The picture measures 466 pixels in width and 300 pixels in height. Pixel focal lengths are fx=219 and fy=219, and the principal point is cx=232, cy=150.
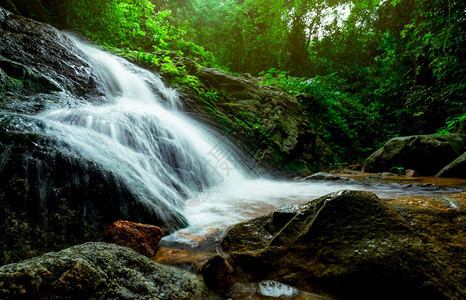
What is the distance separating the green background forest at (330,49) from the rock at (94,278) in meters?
6.62

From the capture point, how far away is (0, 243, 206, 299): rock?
88 centimetres

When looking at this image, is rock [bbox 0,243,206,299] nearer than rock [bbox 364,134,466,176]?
Yes

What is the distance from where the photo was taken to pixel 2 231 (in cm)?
154

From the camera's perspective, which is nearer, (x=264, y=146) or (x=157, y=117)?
(x=157, y=117)

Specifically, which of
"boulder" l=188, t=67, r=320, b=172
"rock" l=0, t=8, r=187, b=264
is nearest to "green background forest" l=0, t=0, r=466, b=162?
"boulder" l=188, t=67, r=320, b=172

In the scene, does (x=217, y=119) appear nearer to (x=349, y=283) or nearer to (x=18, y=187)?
(x=18, y=187)

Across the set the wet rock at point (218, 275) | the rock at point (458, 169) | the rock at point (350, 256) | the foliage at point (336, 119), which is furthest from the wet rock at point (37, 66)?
the rock at point (458, 169)

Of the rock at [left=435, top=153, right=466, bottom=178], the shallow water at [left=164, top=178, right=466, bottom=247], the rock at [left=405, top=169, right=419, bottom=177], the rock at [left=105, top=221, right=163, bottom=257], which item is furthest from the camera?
the rock at [left=405, top=169, right=419, bottom=177]

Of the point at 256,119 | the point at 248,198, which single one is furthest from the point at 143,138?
the point at 256,119

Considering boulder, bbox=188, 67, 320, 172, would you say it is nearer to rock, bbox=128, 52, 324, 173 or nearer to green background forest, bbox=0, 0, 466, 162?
rock, bbox=128, 52, 324, 173

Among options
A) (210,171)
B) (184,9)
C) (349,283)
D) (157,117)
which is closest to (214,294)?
(349,283)

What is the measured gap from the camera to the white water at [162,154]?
2775 mm

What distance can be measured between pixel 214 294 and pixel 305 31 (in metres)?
17.7

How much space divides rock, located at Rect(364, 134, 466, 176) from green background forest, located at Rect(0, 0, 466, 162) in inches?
22.3
